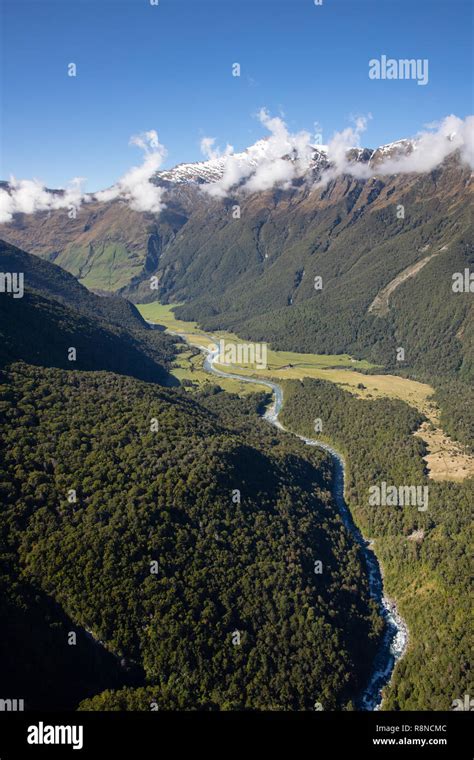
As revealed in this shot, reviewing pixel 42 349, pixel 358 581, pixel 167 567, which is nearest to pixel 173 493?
pixel 167 567

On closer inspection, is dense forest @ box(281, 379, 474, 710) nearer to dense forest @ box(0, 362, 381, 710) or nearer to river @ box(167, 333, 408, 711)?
river @ box(167, 333, 408, 711)

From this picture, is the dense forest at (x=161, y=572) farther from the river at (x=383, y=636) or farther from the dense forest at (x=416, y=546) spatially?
the dense forest at (x=416, y=546)

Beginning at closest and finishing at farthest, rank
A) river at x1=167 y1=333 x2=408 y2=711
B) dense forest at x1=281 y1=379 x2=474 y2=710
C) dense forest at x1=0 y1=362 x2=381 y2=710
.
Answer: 1. dense forest at x1=0 y1=362 x2=381 y2=710
2. dense forest at x1=281 y1=379 x2=474 y2=710
3. river at x1=167 y1=333 x2=408 y2=711

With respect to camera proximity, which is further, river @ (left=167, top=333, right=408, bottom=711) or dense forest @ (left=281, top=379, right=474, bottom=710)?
river @ (left=167, top=333, right=408, bottom=711)

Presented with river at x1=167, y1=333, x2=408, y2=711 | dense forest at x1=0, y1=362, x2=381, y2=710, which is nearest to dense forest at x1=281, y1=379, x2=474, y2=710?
river at x1=167, y1=333, x2=408, y2=711

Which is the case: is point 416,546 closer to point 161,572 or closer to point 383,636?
point 383,636

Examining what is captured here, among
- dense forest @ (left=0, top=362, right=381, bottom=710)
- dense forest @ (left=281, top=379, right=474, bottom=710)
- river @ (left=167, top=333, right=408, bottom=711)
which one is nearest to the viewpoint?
dense forest @ (left=0, top=362, right=381, bottom=710)
